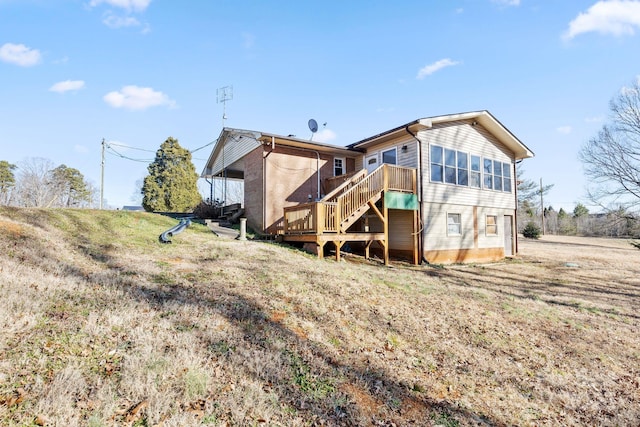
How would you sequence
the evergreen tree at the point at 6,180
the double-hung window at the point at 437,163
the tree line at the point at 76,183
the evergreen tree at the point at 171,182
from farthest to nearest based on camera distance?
the evergreen tree at the point at 6,180 → the tree line at the point at 76,183 → the evergreen tree at the point at 171,182 → the double-hung window at the point at 437,163

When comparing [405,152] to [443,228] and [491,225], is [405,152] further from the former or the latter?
[491,225]

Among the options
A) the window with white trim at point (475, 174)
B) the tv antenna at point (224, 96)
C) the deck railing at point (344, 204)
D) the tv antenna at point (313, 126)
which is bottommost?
the deck railing at point (344, 204)

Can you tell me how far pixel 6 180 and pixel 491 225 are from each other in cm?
4133

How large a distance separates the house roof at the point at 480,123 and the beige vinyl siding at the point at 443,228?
3584 mm

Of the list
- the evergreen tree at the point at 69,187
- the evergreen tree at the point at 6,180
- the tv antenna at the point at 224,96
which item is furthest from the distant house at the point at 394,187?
the evergreen tree at the point at 6,180

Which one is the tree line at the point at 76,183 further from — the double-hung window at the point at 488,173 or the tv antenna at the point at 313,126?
the double-hung window at the point at 488,173

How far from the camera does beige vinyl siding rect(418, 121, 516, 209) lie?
47.7ft

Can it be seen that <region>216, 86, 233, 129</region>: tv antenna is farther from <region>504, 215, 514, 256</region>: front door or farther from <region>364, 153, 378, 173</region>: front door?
<region>504, 215, 514, 256</region>: front door

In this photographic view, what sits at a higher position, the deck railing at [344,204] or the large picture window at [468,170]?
the large picture window at [468,170]

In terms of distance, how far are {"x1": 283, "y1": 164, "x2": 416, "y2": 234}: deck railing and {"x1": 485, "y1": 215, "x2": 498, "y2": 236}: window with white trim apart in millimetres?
6358

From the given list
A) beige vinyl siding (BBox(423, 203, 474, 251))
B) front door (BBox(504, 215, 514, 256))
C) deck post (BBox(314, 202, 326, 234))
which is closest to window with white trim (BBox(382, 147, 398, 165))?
beige vinyl siding (BBox(423, 203, 474, 251))

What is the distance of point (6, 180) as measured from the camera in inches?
1190

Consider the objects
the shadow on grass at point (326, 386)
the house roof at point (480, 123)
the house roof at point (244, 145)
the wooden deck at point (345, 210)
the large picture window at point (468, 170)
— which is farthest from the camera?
the large picture window at point (468, 170)

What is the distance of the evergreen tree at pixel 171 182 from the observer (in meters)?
27.1
